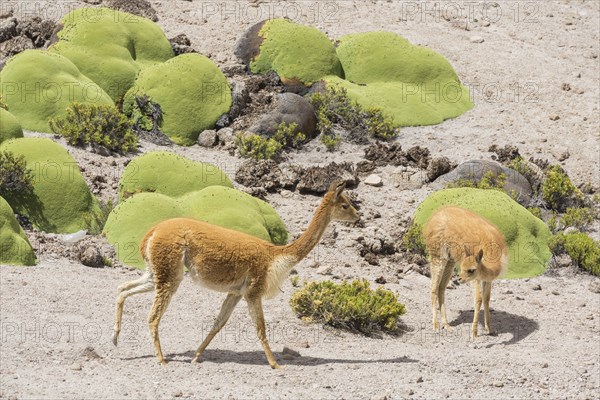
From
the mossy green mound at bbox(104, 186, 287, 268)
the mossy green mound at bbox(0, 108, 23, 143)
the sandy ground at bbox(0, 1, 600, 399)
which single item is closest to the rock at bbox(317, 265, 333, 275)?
the sandy ground at bbox(0, 1, 600, 399)

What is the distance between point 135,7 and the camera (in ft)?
88.1

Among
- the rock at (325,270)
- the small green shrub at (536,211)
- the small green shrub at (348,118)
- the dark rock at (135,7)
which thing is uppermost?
the dark rock at (135,7)

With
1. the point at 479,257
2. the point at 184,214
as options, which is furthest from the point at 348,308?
the point at 184,214

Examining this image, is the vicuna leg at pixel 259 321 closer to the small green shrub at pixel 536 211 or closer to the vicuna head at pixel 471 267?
the vicuna head at pixel 471 267

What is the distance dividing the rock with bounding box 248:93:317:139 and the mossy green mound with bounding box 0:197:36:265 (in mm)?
7225

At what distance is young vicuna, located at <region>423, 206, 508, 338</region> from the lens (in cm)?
1388

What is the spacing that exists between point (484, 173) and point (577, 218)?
2030mm

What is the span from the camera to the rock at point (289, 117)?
21.1 meters

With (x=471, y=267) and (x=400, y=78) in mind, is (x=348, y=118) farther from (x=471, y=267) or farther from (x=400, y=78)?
(x=471, y=267)

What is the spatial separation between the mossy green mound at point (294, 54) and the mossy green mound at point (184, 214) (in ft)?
23.5

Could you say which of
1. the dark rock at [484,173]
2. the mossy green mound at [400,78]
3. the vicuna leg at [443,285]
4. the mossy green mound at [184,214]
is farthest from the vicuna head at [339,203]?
the mossy green mound at [400,78]

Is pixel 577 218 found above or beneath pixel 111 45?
beneath

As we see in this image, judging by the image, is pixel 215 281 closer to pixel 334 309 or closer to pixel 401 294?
pixel 334 309

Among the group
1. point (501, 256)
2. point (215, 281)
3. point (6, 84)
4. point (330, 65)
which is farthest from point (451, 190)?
point (6, 84)
